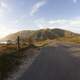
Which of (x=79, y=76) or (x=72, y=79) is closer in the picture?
(x=72, y=79)

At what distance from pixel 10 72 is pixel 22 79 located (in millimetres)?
2430

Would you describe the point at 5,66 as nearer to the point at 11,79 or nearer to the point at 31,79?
the point at 11,79

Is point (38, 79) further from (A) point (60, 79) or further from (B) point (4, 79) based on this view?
(B) point (4, 79)

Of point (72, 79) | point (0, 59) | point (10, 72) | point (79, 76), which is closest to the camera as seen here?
point (72, 79)

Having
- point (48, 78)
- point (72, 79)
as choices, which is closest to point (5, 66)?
point (48, 78)

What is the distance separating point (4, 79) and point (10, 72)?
191 cm

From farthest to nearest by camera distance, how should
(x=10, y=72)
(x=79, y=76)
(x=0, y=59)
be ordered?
(x=0, y=59) < (x=10, y=72) < (x=79, y=76)

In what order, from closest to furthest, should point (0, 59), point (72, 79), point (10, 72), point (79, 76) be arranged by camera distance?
point (72, 79)
point (79, 76)
point (10, 72)
point (0, 59)

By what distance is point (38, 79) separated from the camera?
9680mm

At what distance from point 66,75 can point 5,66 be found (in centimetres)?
439

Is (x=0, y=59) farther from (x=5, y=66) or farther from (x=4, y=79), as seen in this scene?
(x=4, y=79)

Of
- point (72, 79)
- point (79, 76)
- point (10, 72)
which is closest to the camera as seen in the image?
point (72, 79)

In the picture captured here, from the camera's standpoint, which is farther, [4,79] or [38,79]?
[4,79]

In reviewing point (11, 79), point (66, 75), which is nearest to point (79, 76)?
point (66, 75)
